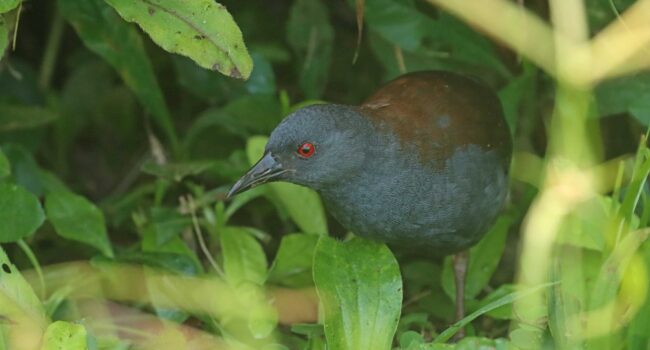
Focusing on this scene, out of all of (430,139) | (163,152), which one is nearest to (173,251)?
(163,152)

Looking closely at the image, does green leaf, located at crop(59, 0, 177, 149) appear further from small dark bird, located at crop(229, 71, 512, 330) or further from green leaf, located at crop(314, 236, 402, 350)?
green leaf, located at crop(314, 236, 402, 350)

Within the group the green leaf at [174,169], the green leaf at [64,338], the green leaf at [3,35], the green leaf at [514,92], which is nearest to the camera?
the green leaf at [64,338]

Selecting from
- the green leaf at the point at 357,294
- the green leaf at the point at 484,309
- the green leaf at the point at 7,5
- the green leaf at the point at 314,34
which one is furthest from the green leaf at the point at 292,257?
the green leaf at the point at 7,5

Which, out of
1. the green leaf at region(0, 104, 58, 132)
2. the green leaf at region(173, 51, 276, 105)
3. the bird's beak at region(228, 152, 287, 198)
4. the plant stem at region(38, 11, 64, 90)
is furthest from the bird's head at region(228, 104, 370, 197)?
the plant stem at region(38, 11, 64, 90)

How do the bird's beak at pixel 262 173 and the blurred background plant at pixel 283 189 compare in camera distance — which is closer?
the blurred background plant at pixel 283 189

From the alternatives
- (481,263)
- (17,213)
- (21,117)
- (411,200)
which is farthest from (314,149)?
(21,117)

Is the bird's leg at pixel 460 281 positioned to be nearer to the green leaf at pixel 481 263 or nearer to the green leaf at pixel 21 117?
the green leaf at pixel 481 263

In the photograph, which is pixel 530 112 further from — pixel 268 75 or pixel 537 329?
pixel 537 329

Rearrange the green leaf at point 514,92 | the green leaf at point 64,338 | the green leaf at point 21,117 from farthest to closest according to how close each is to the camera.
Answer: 1. the green leaf at point 21,117
2. the green leaf at point 514,92
3. the green leaf at point 64,338
